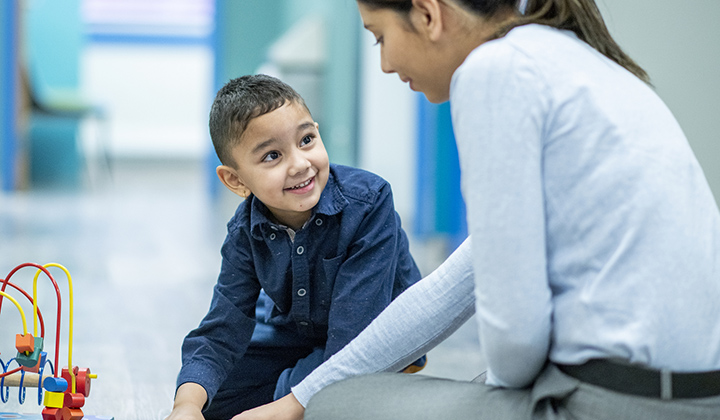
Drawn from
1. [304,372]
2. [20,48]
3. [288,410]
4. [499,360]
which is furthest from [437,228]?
[20,48]

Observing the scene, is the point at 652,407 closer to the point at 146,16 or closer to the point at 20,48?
the point at 20,48

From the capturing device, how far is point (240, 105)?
1.06 metres

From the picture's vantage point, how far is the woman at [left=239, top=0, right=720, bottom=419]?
70 centimetres

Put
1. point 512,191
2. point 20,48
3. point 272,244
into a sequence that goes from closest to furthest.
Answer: point 512,191 < point 272,244 < point 20,48

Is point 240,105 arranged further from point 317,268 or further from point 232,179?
point 317,268

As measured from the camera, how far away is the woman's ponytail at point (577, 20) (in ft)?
2.63

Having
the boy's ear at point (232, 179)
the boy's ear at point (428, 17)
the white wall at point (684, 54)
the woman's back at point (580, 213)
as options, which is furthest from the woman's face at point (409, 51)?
the white wall at point (684, 54)

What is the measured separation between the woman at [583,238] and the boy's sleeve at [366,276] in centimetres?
33

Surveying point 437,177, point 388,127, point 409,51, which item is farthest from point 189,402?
point 388,127

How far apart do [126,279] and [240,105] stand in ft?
4.94

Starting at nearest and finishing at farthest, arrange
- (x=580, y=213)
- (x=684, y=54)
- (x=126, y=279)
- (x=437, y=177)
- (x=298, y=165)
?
(x=580, y=213), (x=298, y=165), (x=684, y=54), (x=126, y=279), (x=437, y=177)

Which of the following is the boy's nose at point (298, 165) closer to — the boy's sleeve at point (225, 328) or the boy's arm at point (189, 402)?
the boy's sleeve at point (225, 328)

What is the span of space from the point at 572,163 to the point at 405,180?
112 inches

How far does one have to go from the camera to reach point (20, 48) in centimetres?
461
